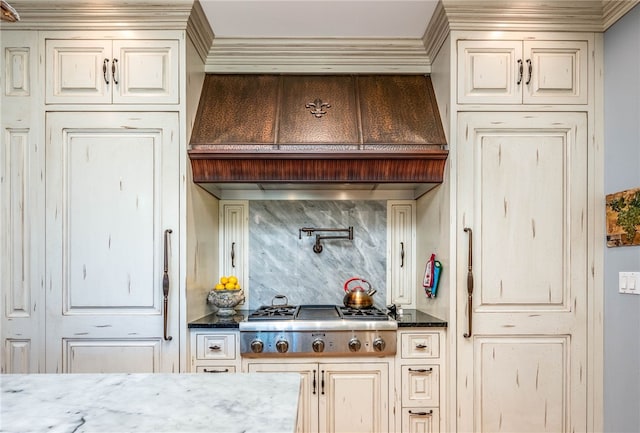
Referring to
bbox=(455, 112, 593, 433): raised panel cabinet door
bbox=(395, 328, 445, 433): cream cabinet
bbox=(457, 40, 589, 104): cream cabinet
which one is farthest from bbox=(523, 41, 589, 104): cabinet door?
bbox=(395, 328, 445, 433): cream cabinet

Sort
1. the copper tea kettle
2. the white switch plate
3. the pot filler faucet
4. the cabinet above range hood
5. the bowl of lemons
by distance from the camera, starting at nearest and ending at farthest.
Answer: the white switch plate
the cabinet above range hood
the bowl of lemons
the copper tea kettle
the pot filler faucet

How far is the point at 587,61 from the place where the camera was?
96.7 inches

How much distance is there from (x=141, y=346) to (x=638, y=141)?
105 inches

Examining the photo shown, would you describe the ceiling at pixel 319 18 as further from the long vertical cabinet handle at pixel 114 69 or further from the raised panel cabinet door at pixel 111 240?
the raised panel cabinet door at pixel 111 240

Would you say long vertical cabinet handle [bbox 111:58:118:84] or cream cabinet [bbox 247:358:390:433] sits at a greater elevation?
long vertical cabinet handle [bbox 111:58:118:84]

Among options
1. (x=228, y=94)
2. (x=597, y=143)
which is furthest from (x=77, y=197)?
(x=597, y=143)

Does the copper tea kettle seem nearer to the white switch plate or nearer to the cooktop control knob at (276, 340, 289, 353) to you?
the cooktop control knob at (276, 340, 289, 353)

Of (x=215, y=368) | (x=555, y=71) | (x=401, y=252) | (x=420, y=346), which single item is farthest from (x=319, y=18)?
(x=215, y=368)

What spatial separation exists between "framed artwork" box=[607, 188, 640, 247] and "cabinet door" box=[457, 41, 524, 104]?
706 millimetres

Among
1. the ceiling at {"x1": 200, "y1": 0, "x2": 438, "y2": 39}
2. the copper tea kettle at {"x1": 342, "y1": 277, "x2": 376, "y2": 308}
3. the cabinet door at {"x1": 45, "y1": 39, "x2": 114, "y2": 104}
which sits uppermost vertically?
the ceiling at {"x1": 200, "y1": 0, "x2": 438, "y2": 39}

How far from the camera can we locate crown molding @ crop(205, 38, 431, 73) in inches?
111

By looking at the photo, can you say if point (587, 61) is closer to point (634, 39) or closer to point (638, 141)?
point (634, 39)

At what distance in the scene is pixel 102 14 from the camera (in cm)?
241

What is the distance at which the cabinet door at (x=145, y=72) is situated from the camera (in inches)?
96.2
